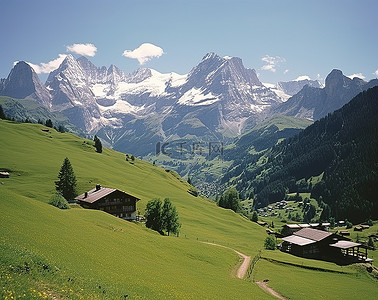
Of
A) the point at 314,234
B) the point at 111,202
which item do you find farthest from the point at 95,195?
the point at 314,234

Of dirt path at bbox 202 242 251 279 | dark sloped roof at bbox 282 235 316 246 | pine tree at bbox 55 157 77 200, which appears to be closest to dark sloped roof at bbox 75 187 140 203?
pine tree at bbox 55 157 77 200

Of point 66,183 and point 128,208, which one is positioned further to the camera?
point 66,183

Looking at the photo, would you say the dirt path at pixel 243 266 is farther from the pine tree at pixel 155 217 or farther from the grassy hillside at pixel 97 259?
the pine tree at pixel 155 217

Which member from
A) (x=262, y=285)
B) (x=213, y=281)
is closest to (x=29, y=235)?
(x=213, y=281)

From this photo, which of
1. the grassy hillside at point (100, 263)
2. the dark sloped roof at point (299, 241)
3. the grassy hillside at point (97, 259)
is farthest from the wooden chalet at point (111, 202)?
the dark sloped roof at point (299, 241)

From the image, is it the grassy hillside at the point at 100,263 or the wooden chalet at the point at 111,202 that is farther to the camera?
the wooden chalet at the point at 111,202

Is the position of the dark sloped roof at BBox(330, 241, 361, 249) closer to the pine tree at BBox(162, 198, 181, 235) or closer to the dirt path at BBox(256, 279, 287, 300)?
the dirt path at BBox(256, 279, 287, 300)

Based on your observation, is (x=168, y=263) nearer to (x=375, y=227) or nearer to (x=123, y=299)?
(x=123, y=299)

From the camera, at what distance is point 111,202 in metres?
93.6

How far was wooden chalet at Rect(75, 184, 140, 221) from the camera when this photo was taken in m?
91.0

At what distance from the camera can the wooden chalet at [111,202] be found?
91000 millimetres

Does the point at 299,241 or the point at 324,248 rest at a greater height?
the point at 324,248

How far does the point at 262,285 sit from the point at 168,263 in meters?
16.0

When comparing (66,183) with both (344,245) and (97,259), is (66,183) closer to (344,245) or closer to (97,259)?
(97,259)
